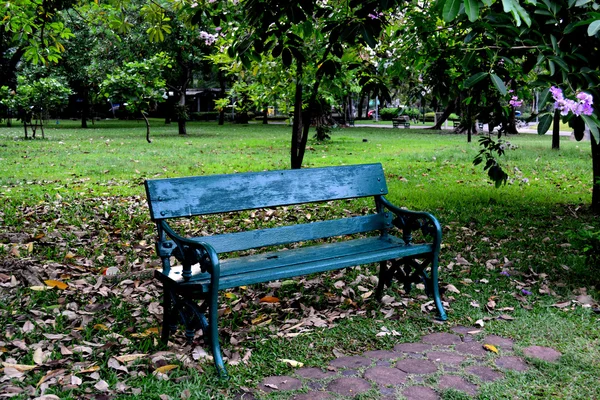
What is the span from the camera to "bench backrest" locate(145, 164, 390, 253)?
356cm

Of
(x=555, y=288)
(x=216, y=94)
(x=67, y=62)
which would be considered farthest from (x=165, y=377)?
(x=216, y=94)

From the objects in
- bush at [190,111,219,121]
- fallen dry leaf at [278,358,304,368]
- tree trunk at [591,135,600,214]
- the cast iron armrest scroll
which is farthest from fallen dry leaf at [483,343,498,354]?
bush at [190,111,219,121]

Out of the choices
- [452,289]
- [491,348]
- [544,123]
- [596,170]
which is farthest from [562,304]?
[596,170]

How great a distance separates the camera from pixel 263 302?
434 centimetres

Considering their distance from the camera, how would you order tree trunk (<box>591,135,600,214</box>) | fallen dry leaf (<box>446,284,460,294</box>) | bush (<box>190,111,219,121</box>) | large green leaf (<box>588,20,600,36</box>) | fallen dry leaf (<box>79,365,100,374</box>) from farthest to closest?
bush (<box>190,111,219,121</box>) → tree trunk (<box>591,135,600,214</box>) → fallen dry leaf (<box>446,284,460,294</box>) → fallen dry leaf (<box>79,365,100,374</box>) → large green leaf (<box>588,20,600,36</box>)

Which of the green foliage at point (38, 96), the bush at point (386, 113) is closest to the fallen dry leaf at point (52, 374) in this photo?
the green foliage at point (38, 96)

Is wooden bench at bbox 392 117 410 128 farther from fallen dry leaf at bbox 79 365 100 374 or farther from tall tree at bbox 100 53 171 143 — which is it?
fallen dry leaf at bbox 79 365 100 374

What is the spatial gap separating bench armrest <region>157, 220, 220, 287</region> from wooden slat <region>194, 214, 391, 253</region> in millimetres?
175

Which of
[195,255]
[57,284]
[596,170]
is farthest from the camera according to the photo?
[596,170]

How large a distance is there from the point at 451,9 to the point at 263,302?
2694 millimetres

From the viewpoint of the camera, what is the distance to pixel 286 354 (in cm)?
341

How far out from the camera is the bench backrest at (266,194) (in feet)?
11.7

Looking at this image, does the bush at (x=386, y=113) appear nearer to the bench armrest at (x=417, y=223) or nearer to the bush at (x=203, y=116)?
the bush at (x=203, y=116)

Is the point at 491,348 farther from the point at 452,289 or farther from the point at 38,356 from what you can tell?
the point at 38,356
